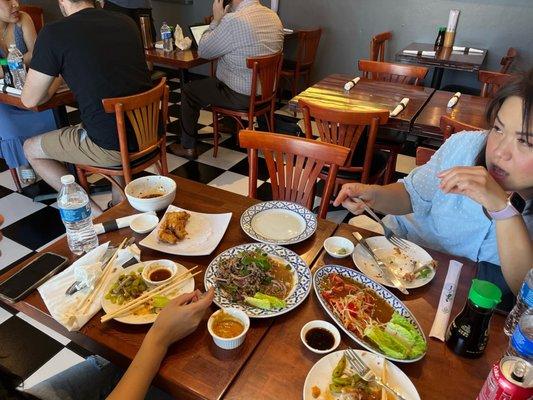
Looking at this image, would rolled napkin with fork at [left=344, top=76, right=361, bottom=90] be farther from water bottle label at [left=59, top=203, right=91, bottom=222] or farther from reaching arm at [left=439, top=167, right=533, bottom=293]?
water bottle label at [left=59, top=203, right=91, bottom=222]

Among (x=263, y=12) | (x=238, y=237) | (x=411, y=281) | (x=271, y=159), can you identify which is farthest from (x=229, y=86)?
(x=411, y=281)

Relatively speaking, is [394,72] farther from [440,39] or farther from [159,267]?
[159,267]

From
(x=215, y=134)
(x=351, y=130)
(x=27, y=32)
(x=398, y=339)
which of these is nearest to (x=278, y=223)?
(x=398, y=339)

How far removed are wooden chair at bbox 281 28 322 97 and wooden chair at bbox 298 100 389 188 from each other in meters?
2.34

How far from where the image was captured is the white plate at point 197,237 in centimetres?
119

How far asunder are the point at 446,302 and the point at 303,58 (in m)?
4.07

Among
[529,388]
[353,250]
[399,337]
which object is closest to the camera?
[529,388]

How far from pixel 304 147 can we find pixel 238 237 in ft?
1.74

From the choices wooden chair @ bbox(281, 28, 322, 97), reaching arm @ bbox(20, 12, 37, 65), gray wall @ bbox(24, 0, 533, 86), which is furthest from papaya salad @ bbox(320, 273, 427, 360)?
wooden chair @ bbox(281, 28, 322, 97)

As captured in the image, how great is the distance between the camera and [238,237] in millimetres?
1274

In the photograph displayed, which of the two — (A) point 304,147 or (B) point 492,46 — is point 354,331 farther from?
(B) point 492,46

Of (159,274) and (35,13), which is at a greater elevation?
(35,13)

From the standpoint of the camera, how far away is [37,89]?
Answer: 2168mm

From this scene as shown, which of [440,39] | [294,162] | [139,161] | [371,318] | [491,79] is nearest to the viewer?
[371,318]
